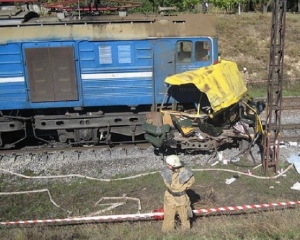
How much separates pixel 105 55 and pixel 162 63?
1646 mm

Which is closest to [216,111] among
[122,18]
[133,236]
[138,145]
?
[138,145]

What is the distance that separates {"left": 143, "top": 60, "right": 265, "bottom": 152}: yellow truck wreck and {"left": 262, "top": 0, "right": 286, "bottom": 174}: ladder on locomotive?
0.89m

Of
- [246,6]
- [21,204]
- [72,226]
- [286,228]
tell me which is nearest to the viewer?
[286,228]

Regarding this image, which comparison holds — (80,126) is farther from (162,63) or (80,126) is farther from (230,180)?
(230,180)

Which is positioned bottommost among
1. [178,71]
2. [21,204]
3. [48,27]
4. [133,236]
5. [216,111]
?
[21,204]

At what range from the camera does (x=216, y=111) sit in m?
11.1

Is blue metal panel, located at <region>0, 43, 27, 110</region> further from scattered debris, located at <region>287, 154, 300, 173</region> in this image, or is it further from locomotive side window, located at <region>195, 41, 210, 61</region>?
scattered debris, located at <region>287, 154, 300, 173</region>

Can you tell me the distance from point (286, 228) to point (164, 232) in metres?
2.14

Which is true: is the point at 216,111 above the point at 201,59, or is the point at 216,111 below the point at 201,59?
below

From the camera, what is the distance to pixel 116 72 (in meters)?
11.9


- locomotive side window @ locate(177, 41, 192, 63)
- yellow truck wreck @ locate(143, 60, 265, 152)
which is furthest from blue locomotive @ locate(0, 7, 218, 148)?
yellow truck wreck @ locate(143, 60, 265, 152)

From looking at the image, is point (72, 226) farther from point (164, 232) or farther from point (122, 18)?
point (122, 18)

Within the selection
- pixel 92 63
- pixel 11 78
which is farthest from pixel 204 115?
pixel 11 78

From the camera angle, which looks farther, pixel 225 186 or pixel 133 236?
pixel 225 186
